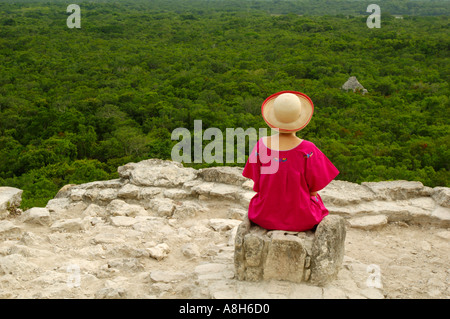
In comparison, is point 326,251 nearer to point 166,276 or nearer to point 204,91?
point 166,276

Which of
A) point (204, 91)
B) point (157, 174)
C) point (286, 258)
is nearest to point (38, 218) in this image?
point (157, 174)

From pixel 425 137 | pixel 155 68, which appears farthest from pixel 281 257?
pixel 155 68

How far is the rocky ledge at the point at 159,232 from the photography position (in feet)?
11.4

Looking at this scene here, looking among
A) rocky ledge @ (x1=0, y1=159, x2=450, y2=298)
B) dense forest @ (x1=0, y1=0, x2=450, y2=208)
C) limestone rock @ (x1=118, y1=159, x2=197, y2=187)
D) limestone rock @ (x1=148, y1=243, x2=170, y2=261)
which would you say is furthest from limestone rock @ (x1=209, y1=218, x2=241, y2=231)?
dense forest @ (x1=0, y1=0, x2=450, y2=208)

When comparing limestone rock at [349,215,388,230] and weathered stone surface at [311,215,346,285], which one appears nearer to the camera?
weathered stone surface at [311,215,346,285]

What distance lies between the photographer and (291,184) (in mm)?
3480

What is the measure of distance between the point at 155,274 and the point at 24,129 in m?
17.6

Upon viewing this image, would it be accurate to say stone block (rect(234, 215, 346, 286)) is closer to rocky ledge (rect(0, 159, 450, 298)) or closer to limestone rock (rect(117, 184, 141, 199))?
rocky ledge (rect(0, 159, 450, 298))

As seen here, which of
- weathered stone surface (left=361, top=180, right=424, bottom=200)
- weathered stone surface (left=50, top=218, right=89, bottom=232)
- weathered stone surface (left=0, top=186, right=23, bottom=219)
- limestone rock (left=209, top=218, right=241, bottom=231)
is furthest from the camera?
weathered stone surface (left=361, top=180, right=424, bottom=200)

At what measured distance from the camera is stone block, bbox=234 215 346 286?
3375mm

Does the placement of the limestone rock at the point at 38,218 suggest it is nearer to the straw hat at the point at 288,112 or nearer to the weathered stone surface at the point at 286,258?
the weathered stone surface at the point at 286,258

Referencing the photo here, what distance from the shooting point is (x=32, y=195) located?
1021 centimetres

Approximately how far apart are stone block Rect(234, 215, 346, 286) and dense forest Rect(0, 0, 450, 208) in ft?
18.0

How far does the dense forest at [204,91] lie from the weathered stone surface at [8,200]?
188cm
